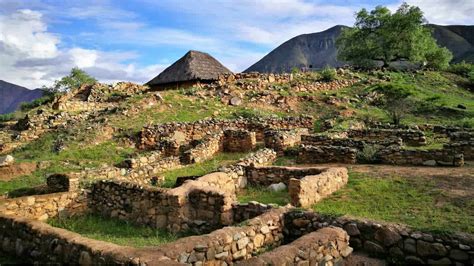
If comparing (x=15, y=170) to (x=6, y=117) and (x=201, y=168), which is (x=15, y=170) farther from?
(x=6, y=117)

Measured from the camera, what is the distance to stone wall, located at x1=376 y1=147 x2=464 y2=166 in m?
12.9

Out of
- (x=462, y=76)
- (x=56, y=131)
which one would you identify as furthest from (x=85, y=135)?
(x=462, y=76)

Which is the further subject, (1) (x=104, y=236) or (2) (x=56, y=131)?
(2) (x=56, y=131)

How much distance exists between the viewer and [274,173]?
11922 mm

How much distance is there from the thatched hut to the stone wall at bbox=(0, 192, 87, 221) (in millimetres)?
19273

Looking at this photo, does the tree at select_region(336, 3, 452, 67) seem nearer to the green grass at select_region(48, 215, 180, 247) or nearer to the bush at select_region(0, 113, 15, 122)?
the bush at select_region(0, 113, 15, 122)

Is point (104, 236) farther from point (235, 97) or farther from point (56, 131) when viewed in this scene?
point (235, 97)

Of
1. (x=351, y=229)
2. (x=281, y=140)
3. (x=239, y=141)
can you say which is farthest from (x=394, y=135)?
(x=351, y=229)

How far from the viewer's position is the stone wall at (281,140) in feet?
52.1

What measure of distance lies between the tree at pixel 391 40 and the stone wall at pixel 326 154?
28.9m

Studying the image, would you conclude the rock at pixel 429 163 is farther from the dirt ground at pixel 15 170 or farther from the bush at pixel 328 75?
the bush at pixel 328 75

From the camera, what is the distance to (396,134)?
1777cm

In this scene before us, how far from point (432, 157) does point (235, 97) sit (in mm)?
13514

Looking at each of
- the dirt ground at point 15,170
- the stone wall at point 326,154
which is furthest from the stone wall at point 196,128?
the dirt ground at point 15,170
